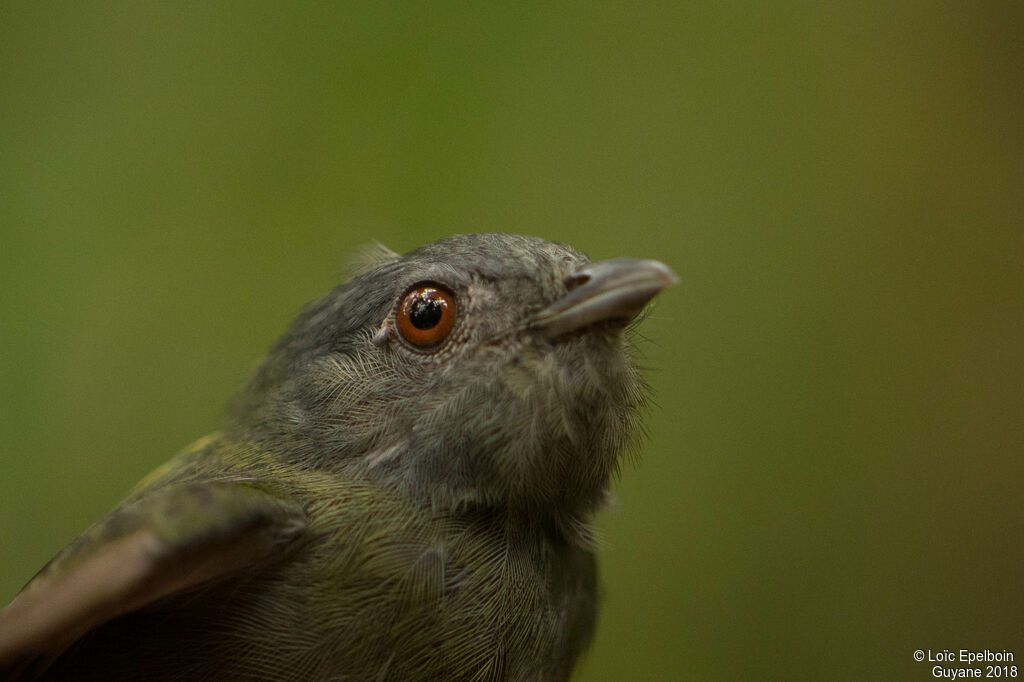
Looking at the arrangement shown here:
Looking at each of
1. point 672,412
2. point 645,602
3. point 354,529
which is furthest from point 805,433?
point 354,529

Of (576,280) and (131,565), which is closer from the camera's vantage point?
(131,565)

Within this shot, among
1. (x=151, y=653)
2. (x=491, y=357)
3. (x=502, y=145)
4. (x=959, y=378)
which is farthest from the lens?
(x=502, y=145)

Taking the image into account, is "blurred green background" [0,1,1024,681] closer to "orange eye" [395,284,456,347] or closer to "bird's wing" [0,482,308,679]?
"orange eye" [395,284,456,347]

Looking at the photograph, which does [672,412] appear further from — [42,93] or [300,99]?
[42,93]

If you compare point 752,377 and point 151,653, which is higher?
point 752,377

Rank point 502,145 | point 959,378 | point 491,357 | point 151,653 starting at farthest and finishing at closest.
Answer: point 502,145 < point 959,378 < point 491,357 < point 151,653

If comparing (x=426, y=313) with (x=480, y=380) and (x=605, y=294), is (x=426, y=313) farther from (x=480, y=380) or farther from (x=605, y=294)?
(x=605, y=294)

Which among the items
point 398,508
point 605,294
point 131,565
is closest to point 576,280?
point 605,294
